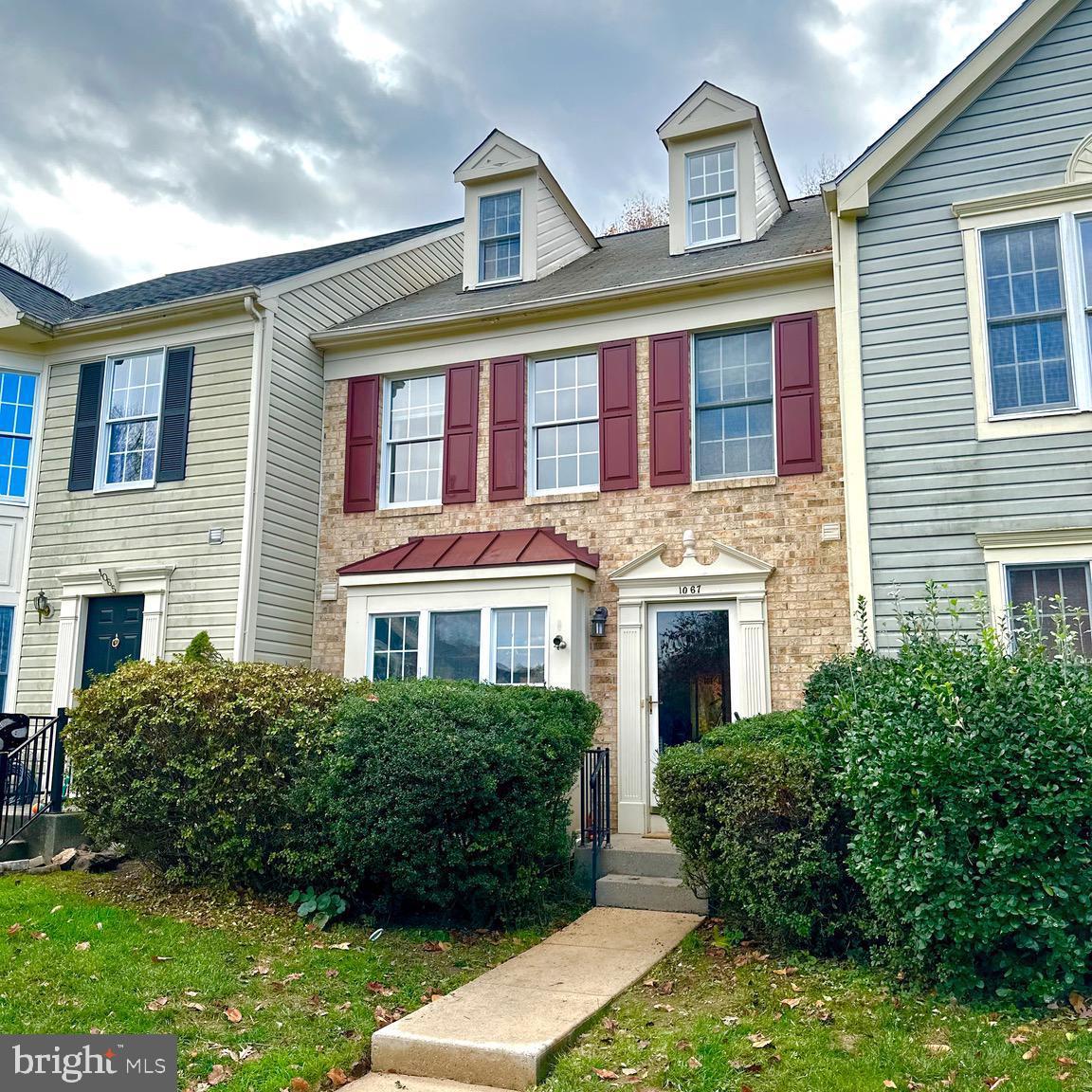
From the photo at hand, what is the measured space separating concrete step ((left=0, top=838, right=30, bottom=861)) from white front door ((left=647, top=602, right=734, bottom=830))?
19.0ft

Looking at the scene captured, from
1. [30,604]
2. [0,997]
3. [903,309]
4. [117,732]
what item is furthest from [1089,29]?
[30,604]

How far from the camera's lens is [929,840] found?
495cm

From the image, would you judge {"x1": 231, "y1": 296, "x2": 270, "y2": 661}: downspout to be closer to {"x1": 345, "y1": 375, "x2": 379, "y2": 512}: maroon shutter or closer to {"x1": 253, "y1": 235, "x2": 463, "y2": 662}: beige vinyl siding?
{"x1": 253, "y1": 235, "x2": 463, "y2": 662}: beige vinyl siding

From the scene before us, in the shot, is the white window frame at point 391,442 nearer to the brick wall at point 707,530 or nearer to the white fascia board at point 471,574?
the brick wall at point 707,530

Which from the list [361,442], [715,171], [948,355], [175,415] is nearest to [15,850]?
[175,415]

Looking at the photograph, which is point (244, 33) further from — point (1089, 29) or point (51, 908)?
point (51, 908)

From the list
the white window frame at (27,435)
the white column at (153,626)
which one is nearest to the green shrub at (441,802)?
the white column at (153,626)

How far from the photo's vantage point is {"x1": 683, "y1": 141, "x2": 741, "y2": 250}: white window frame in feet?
38.2

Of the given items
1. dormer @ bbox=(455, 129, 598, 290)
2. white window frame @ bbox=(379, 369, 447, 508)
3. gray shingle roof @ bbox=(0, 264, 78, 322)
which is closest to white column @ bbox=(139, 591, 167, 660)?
white window frame @ bbox=(379, 369, 447, 508)

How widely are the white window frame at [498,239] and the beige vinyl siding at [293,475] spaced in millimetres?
1846

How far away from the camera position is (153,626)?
11.2 meters

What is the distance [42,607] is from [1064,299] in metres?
11.6

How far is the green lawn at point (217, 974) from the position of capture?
4.63 metres

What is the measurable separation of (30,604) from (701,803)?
9372mm
